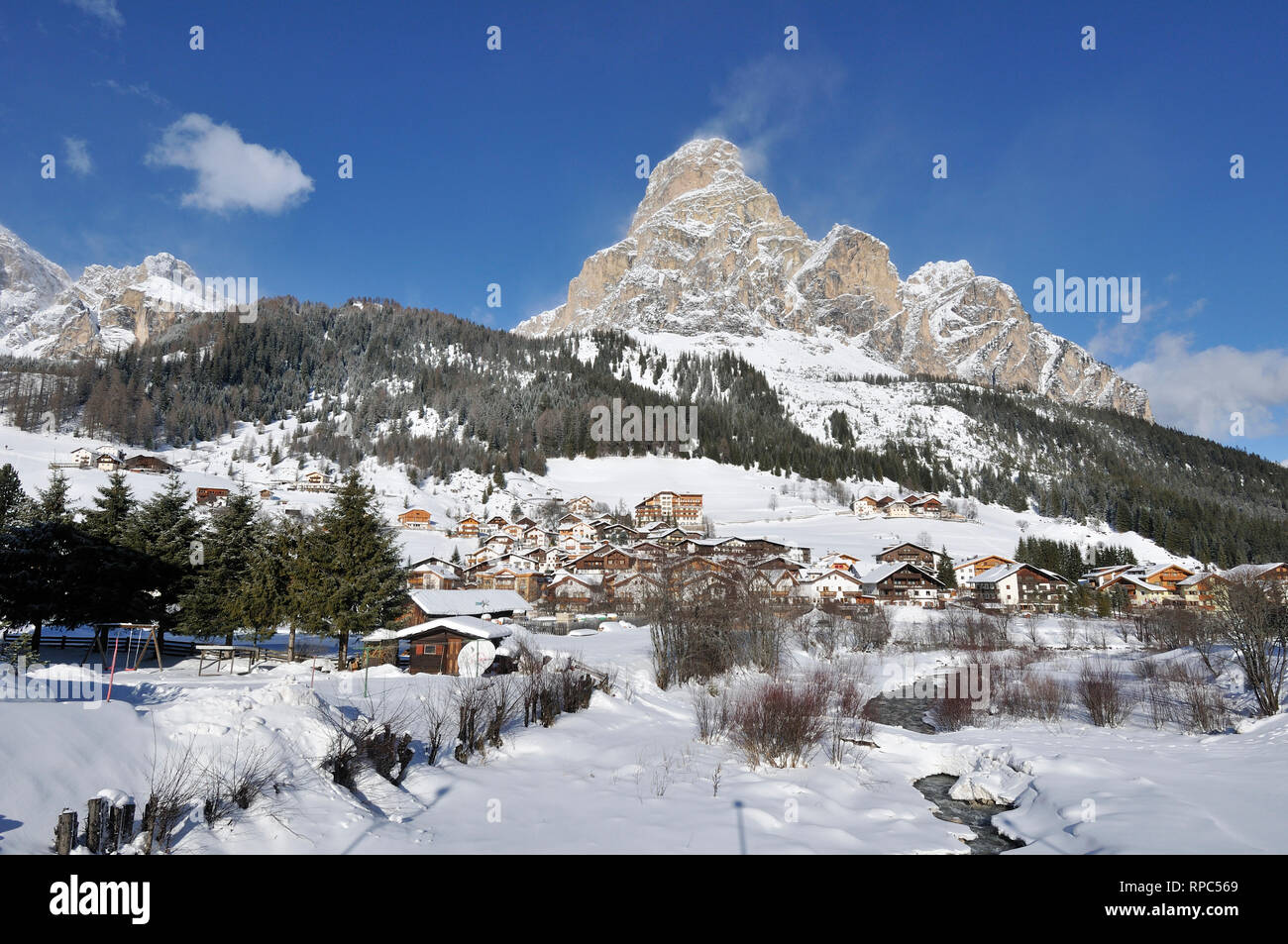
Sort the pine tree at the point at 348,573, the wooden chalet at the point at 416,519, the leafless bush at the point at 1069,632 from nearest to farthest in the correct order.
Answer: the pine tree at the point at 348,573
the leafless bush at the point at 1069,632
the wooden chalet at the point at 416,519

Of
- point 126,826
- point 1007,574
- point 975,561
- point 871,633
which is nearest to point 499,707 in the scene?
point 126,826

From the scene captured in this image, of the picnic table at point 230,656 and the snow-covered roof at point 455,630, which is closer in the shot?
the picnic table at point 230,656

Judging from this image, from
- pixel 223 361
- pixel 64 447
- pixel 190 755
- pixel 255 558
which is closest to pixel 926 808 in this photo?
pixel 190 755

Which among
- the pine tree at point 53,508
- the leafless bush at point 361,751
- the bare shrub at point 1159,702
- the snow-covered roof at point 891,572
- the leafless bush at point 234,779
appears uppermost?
the pine tree at point 53,508

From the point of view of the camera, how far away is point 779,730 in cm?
1812

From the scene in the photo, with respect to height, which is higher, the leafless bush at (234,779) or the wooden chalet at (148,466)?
the wooden chalet at (148,466)

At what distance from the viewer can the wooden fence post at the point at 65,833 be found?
7.21 m

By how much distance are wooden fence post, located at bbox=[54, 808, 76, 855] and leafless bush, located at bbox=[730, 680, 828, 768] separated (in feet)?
48.1

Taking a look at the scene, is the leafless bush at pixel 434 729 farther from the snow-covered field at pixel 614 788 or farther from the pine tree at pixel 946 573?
the pine tree at pixel 946 573

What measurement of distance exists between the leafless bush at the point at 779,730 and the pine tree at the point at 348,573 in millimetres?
20556

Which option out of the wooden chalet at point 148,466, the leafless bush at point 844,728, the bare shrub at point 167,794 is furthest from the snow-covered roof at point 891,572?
the wooden chalet at point 148,466

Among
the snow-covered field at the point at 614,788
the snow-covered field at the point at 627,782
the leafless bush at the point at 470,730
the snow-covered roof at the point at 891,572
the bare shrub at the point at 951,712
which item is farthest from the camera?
the snow-covered roof at the point at 891,572
